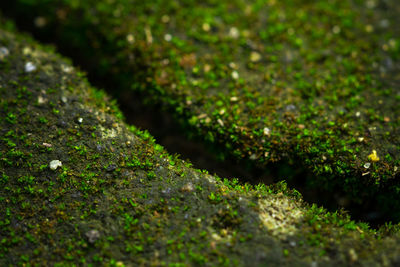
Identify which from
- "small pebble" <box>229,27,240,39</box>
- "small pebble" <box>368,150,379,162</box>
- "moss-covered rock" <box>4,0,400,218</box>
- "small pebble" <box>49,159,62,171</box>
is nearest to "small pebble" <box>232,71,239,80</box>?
"moss-covered rock" <box>4,0,400,218</box>

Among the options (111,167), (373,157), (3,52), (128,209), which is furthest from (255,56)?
(3,52)

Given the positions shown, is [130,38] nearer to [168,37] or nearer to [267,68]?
[168,37]

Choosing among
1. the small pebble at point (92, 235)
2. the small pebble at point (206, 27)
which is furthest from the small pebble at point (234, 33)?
the small pebble at point (92, 235)

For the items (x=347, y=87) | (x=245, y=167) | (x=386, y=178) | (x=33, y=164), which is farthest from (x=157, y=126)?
(x=386, y=178)

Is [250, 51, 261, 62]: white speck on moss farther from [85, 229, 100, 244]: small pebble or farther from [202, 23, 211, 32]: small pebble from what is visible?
[85, 229, 100, 244]: small pebble

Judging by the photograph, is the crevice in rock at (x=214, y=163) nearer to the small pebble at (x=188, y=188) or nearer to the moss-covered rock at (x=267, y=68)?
the moss-covered rock at (x=267, y=68)

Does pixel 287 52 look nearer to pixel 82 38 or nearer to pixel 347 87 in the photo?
pixel 347 87
